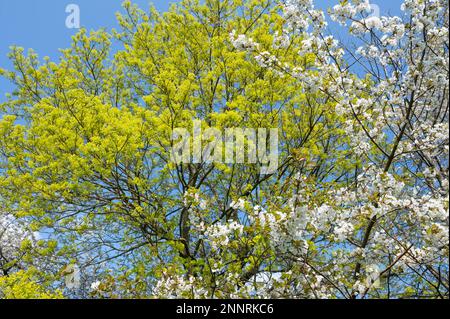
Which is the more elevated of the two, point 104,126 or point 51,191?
point 104,126

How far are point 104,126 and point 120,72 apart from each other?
3.96 metres

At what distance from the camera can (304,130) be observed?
31.9ft

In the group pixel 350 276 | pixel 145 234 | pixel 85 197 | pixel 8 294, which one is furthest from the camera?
pixel 145 234

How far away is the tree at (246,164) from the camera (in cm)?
517

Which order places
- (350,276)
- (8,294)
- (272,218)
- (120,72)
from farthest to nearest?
(120,72) < (8,294) < (350,276) < (272,218)

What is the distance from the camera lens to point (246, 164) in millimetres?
9211

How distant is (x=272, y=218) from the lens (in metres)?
4.82

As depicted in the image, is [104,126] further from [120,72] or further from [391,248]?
[391,248]

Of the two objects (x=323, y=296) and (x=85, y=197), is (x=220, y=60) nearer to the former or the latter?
(x=85, y=197)

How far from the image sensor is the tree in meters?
5.17

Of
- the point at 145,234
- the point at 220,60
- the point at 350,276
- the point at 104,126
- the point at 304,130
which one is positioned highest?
the point at 220,60

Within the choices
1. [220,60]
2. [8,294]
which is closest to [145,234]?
[8,294]
